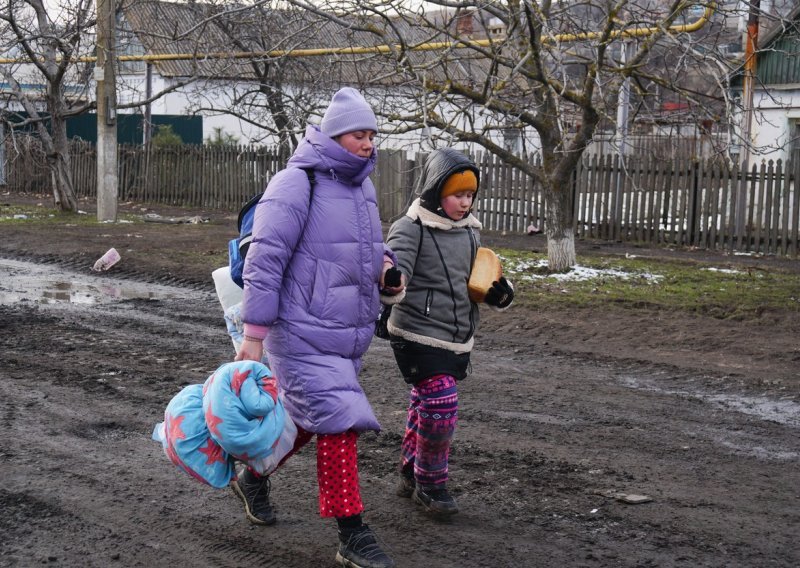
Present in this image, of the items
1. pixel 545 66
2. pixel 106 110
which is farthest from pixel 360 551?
pixel 106 110

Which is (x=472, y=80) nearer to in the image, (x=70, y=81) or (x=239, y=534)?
(x=239, y=534)

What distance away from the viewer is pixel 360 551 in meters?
3.78

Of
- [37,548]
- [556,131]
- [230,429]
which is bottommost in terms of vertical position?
[37,548]

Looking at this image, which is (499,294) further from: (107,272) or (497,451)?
(107,272)

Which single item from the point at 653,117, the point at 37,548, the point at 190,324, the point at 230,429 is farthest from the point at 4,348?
the point at 653,117

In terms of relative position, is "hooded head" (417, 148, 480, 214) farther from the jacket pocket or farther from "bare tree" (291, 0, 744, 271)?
"bare tree" (291, 0, 744, 271)

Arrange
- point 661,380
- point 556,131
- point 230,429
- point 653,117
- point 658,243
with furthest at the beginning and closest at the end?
1. point 658,243
2. point 556,131
3. point 653,117
4. point 661,380
5. point 230,429

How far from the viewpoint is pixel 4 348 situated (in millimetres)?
7980

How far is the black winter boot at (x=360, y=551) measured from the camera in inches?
148

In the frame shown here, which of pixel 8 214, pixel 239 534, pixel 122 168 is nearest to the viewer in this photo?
pixel 239 534

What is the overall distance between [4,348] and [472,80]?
18.9 feet

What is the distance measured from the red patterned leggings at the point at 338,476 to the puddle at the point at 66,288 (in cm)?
717

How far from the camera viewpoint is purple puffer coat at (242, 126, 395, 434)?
382 centimetres

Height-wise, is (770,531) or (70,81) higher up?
(70,81)
